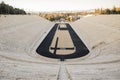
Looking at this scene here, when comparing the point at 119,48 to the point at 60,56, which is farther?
the point at 119,48

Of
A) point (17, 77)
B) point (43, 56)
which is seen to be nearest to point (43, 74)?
point (17, 77)

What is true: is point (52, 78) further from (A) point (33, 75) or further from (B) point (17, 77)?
(B) point (17, 77)

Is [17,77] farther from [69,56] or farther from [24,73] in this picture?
[69,56]

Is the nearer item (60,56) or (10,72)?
(10,72)

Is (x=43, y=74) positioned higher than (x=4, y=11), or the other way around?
(x=4, y=11)

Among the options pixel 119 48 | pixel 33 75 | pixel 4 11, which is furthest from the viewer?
pixel 4 11

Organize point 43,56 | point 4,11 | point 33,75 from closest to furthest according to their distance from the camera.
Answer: point 33,75 → point 43,56 → point 4,11

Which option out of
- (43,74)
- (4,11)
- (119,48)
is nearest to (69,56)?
(119,48)

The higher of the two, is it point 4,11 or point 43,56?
point 4,11

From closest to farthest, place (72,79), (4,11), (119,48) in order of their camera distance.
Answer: (72,79) → (119,48) → (4,11)
